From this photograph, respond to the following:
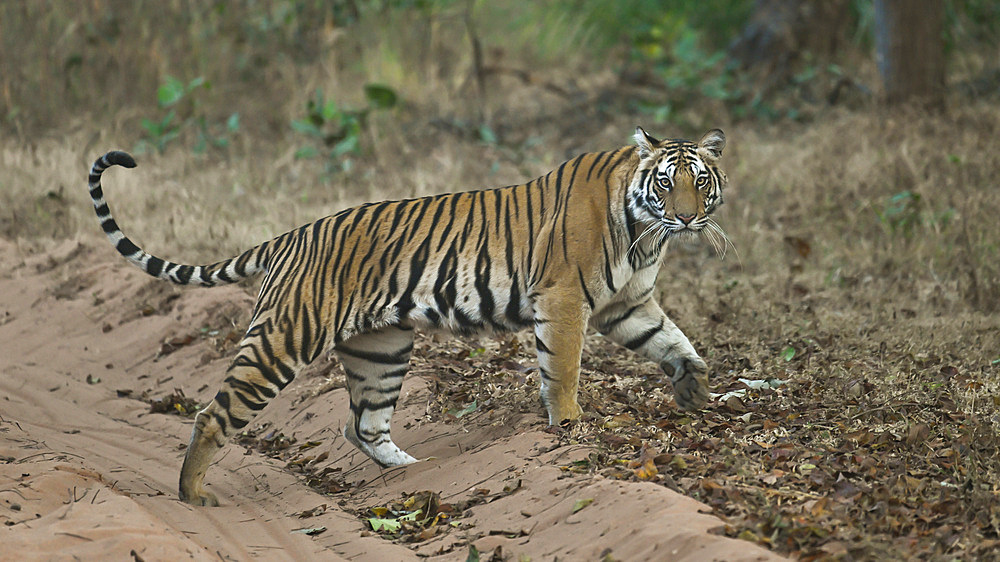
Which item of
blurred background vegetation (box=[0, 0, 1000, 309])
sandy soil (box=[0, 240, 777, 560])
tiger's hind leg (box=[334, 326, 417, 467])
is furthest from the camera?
blurred background vegetation (box=[0, 0, 1000, 309])

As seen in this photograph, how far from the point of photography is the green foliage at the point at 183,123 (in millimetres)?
11828

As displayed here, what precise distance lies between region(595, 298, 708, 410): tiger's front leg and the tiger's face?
1.40ft

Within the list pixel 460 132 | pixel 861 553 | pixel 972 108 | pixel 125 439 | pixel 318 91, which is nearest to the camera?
pixel 861 553

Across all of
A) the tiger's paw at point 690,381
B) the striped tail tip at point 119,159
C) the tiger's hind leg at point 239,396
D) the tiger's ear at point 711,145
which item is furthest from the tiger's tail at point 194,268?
the tiger's ear at point 711,145

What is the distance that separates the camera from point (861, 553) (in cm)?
364

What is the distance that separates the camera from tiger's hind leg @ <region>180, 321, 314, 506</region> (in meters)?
5.19

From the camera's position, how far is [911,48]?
37.0ft

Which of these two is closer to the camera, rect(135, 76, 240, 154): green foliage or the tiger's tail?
the tiger's tail

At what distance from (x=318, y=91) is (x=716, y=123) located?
15.0 feet

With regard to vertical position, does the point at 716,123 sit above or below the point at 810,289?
above

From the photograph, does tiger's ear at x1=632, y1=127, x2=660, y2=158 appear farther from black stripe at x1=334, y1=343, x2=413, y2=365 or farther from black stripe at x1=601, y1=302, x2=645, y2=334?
black stripe at x1=334, y1=343, x2=413, y2=365

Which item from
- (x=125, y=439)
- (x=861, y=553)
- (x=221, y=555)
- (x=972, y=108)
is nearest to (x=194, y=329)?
(x=125, y=439)

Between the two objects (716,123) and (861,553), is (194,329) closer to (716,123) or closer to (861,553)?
(861,553)

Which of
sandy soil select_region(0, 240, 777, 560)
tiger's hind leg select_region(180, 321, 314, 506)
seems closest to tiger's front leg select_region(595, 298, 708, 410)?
sandy soil select_region(0, 240, 777, 560)
